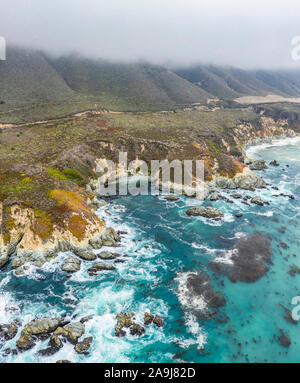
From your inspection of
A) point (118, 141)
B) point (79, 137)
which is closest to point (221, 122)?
point (118, 141)

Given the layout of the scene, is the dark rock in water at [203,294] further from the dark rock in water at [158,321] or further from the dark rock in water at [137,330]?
the dark rock in water at [137,330]

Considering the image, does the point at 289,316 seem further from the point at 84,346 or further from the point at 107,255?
the point at 107,255

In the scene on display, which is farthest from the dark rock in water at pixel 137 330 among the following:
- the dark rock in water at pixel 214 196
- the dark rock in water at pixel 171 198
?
the dark rock in water at pixel 214 196

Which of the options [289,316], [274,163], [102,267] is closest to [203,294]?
[289,316]

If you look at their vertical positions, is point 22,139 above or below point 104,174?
above

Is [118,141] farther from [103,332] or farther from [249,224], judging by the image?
[103,332]

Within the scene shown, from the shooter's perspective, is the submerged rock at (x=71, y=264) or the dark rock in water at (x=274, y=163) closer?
the submerged rock at (x=71, y=264)

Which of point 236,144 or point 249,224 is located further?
point 236,144
